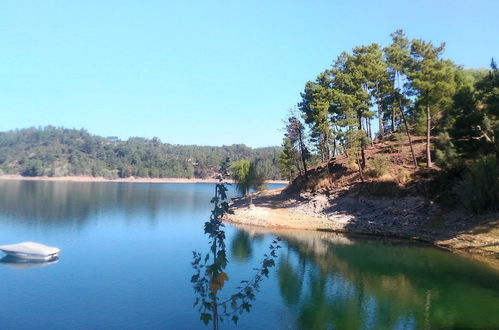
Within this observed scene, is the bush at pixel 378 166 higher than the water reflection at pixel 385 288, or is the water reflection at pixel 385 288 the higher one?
the bush at pixel 378 166

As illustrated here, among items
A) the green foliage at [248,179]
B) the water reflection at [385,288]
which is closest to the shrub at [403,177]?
the water reflection at [385,288]

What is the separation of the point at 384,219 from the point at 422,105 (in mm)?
12221

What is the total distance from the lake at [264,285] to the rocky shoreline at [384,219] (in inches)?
92.4

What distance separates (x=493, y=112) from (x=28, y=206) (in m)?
64.3

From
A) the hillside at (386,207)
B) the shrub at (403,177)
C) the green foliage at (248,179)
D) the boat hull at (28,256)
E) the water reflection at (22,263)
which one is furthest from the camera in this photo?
the green foliage at (248,179)

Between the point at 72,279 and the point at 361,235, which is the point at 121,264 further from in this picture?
the point at 361,235

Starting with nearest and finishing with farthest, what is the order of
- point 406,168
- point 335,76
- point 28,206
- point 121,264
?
point 121,264
point 406,168
point 335,76
point 28,206

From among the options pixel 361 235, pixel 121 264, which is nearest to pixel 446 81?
pixel 361 235

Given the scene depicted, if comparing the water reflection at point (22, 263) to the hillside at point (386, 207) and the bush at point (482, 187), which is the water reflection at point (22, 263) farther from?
the bush at point (482, 187)

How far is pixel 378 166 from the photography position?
45125 millimetres

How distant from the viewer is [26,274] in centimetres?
2384

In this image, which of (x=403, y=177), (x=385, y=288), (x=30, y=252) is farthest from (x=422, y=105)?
(x=30, y=252)

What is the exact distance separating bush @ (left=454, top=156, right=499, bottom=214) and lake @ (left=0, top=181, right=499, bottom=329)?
5.28 m

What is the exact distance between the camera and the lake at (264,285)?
16.8 metres
